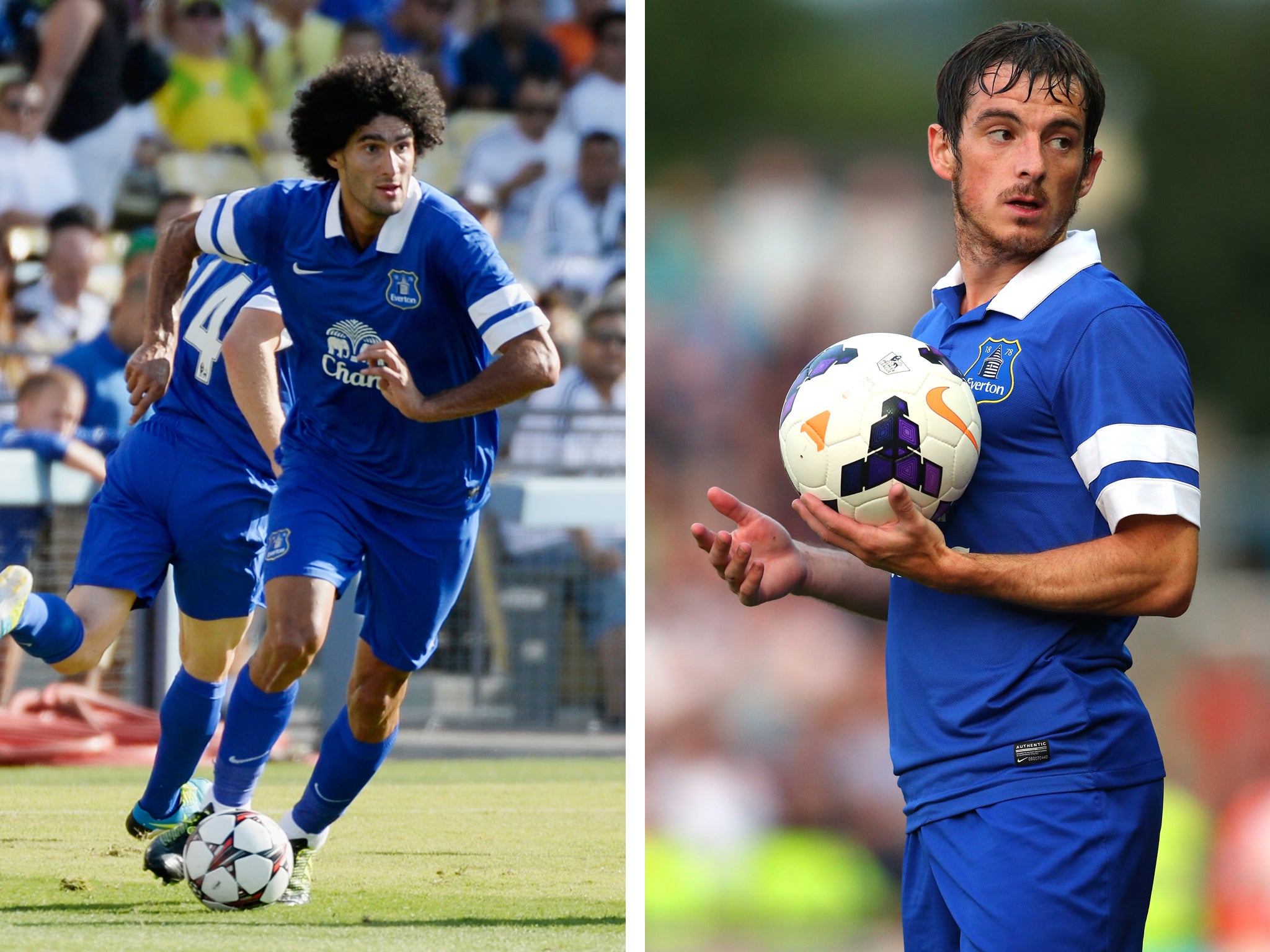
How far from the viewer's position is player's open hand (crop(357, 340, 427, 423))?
4.13 m

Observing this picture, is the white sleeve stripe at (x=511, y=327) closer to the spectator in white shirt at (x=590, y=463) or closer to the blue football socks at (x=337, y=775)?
the blue football socks at (x=337, y=775)

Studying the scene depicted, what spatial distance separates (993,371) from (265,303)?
321cm

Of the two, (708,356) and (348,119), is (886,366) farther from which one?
(708,356)

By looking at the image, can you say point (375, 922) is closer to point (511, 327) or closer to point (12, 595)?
point (12, 595)

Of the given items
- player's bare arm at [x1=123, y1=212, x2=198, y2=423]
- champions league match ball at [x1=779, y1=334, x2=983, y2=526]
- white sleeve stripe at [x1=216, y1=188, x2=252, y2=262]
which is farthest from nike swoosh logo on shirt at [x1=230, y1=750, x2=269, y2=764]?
champions league match ball at [x1=779, y1=334, x2=983, y2=526]

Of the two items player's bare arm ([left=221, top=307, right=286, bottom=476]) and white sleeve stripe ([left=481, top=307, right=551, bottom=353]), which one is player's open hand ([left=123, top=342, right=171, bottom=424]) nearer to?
player's bare arm ([left=221, top=307, right=286, bottom=476])

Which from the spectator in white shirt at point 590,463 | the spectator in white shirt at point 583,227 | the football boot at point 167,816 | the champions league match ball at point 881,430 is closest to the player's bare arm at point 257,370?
the football boot at point 167,816

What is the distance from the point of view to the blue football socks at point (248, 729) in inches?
182

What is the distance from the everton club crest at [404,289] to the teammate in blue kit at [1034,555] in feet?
7.22

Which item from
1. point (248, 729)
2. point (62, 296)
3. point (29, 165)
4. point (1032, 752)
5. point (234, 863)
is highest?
point (29, 165)

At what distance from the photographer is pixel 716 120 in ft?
21.1

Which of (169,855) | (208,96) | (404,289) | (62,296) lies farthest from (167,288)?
(208,96)

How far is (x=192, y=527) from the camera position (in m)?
4.95

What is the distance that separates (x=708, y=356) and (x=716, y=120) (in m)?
1.03
